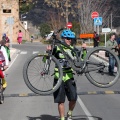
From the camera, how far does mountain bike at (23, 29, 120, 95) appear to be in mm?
8938

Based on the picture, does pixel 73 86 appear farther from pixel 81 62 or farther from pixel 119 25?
pixel 119 25

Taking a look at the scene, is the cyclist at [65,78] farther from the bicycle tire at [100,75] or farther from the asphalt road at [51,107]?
the asphalt road at [51,107]

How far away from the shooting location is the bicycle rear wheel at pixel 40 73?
8.88 metres

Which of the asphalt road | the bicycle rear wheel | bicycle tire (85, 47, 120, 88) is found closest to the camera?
the bicycle rear wheel

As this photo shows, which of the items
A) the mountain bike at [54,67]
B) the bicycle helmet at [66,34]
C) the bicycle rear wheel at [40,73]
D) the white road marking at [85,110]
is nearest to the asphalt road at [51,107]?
the white road marking at [85,110]

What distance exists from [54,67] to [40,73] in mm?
350

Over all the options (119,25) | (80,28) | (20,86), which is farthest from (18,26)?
(20,86)

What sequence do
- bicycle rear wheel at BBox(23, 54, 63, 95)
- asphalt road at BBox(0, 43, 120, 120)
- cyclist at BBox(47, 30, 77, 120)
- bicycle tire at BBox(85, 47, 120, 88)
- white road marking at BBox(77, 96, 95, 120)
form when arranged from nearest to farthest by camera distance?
bicycle rear wheel at BBox(23, 54, 63, 95) < cyclist at BBox(47, 30, 77, 120) < bicycle tire at BBox(85, 47, 120, 88) < white road marking at BBox(77, 96, 95, 120) < asphalt road at BBox(0, 43, 120, 120)

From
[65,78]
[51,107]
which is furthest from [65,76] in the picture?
[51,107]

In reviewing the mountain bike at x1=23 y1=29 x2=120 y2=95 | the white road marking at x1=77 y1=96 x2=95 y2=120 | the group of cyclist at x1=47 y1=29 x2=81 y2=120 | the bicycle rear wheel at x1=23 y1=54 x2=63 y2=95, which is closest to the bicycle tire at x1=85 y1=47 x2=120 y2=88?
the mountain bike at x1=23 y1=29 x2=120 y2=95

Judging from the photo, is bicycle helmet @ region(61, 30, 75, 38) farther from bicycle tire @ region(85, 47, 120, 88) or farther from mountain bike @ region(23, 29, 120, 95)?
bicycle tire @ region(85, 47, 120, 88)

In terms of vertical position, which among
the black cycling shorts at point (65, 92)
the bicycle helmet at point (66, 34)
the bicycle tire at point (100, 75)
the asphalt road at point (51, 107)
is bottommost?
the asphalt road at point (51, 107)

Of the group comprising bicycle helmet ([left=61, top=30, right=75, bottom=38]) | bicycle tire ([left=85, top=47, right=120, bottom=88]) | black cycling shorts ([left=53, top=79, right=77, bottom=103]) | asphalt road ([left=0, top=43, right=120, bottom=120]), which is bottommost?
asphalt road ([left=0, top=43, right=120, bottom=120])

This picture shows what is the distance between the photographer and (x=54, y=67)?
30.1 feet
